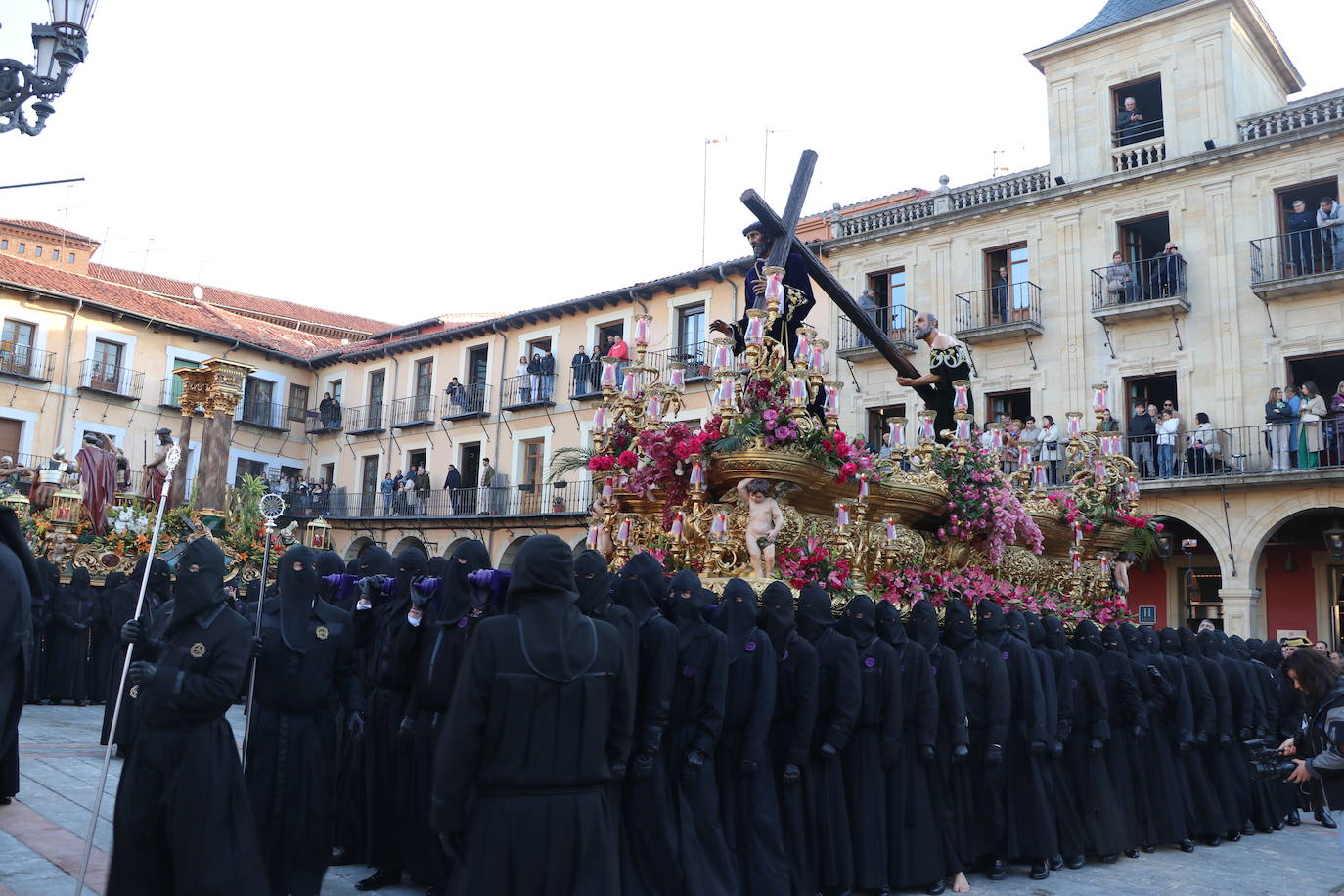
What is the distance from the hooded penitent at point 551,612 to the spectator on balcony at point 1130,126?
21.8m

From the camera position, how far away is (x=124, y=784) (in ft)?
16.0

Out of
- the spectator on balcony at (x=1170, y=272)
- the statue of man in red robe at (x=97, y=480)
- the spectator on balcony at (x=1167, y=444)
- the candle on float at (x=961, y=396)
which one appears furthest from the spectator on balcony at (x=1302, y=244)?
the statue of man in red robe at (x=97, y=480)

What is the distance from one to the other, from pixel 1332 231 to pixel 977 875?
647 inches

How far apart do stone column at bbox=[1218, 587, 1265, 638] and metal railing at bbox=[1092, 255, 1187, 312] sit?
5.72 metres

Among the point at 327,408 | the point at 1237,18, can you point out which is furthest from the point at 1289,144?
the point at 327,408

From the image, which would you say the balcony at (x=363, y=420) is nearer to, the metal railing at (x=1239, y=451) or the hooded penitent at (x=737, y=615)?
the metal railing at (x=1239, y=451)

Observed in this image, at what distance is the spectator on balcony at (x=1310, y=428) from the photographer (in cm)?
1888

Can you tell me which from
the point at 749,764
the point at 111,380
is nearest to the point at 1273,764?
the point at 749,764

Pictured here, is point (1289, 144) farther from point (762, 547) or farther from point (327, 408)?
point (327, 408)

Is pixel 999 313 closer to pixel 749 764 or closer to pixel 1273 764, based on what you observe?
pixel 1273 764

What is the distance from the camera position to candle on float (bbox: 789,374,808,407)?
8.60 meters

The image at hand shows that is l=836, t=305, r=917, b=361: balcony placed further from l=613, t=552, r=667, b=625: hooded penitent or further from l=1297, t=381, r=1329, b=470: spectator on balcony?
l=613, t=552, r=667, b=625: hooded penitent

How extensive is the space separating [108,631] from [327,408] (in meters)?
22.3

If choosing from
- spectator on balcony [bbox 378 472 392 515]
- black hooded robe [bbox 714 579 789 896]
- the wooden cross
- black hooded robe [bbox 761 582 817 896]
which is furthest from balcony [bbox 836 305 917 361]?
black hooded robe [bbox 714 579 789 896]
